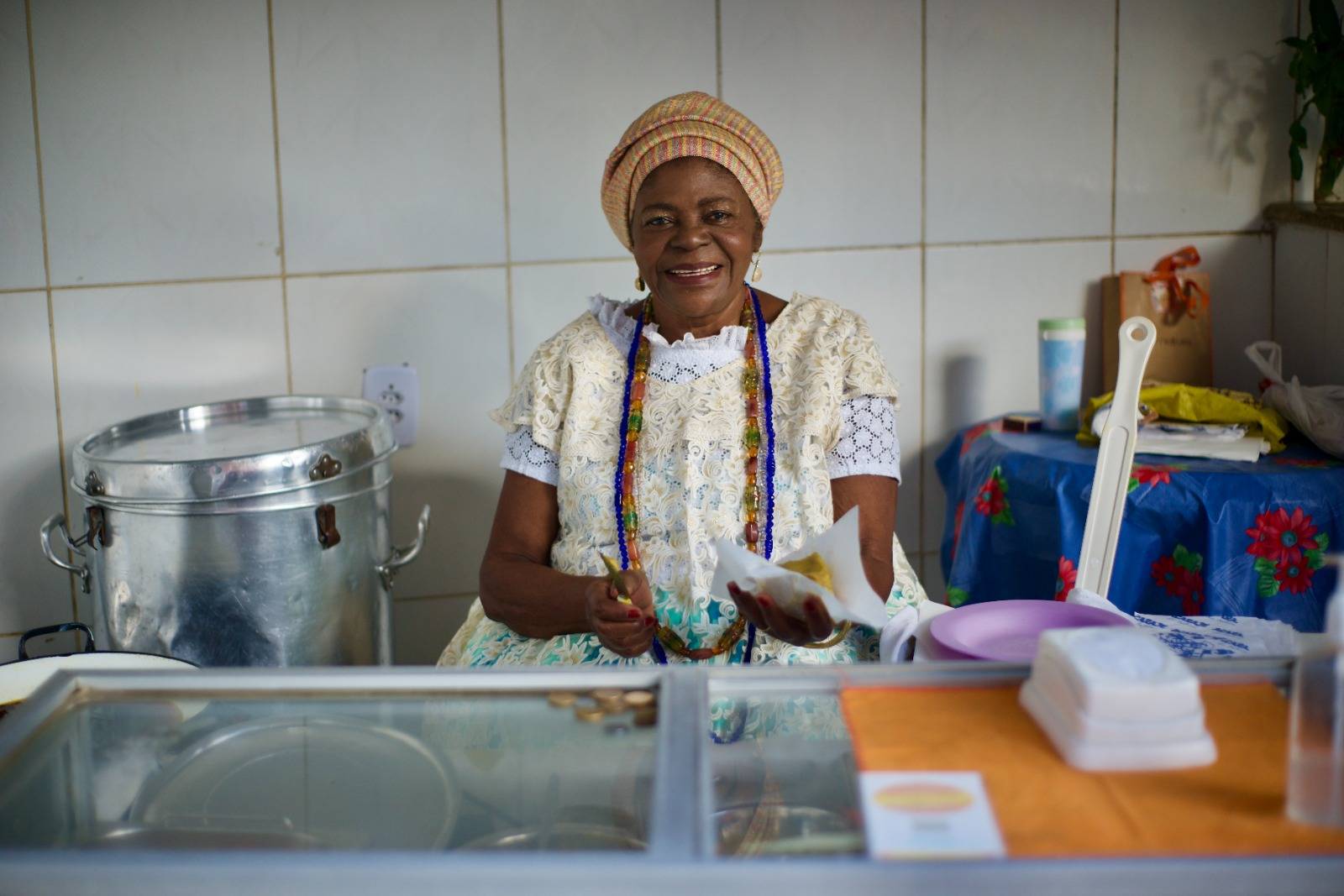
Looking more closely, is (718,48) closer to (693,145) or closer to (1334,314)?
(693,145)

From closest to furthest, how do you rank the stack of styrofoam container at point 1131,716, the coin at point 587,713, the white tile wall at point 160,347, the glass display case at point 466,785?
the glass display case at point 466,785 < the stack of styrofoam container at point 1131,716 < the coin at point 587,713 < the white tile wall at point 160,347

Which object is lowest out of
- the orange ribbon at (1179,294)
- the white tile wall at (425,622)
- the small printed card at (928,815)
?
the white tile wall at (425,622)

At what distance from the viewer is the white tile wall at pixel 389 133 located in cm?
255

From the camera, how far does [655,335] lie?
6.37 ft

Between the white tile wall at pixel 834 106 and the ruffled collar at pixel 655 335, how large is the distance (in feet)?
2.45

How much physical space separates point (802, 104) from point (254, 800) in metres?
2.10

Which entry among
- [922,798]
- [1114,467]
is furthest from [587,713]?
[1114,467]

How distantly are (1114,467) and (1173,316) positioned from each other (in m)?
0.83

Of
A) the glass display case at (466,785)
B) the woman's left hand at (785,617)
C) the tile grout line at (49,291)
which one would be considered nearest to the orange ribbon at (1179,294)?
the woman's left hand at (785,617)

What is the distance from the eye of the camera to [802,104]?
2602 mm

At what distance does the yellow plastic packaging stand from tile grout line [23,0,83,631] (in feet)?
7.40

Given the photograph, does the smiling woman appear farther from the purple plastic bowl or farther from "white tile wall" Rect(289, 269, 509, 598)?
"white tile wall" Rect(289, 269, 509, 598)

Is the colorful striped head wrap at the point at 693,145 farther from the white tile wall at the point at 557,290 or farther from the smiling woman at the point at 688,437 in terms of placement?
the white tile wall at the point at 557,290

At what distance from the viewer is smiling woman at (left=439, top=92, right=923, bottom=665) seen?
1.79m
